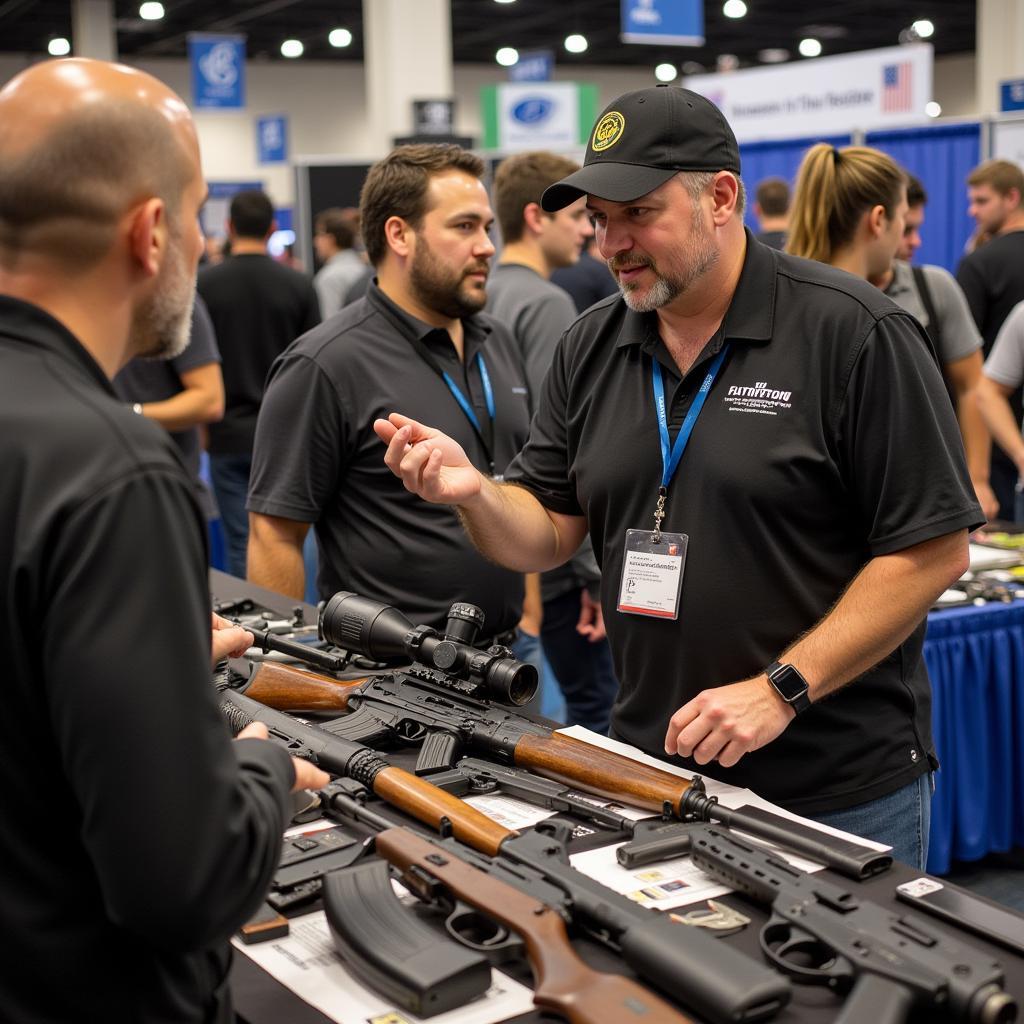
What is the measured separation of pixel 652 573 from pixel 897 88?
8809mm

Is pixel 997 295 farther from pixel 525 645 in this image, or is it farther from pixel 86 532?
pixel 86 532

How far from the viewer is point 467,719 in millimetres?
2057

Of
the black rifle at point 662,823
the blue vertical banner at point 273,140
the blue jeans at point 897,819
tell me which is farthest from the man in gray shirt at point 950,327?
the blue vertical banner at point 273,140

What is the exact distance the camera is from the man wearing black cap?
193 cm

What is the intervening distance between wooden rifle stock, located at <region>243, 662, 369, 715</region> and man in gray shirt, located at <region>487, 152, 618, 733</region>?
1647mm

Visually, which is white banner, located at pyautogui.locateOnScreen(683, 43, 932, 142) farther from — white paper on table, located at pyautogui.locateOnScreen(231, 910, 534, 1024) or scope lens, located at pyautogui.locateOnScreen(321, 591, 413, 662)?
white paper on table, located at pyautogui.locateOnScreen(231, 910, 534, 1024)

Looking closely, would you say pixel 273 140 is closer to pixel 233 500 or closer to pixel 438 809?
pixel 233 500

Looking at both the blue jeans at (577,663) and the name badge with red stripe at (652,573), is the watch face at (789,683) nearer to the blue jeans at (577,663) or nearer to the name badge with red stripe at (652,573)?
the name badge with red stripe at (652,573)

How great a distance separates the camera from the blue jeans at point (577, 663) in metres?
4.06

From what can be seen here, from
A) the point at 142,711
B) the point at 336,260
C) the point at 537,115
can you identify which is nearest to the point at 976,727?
the point at 142,711

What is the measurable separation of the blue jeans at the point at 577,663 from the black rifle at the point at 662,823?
A: 211 cm

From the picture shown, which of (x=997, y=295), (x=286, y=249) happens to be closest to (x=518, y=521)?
(x=997, y=295)

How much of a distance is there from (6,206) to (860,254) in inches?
111

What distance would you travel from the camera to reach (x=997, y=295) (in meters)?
5.55
